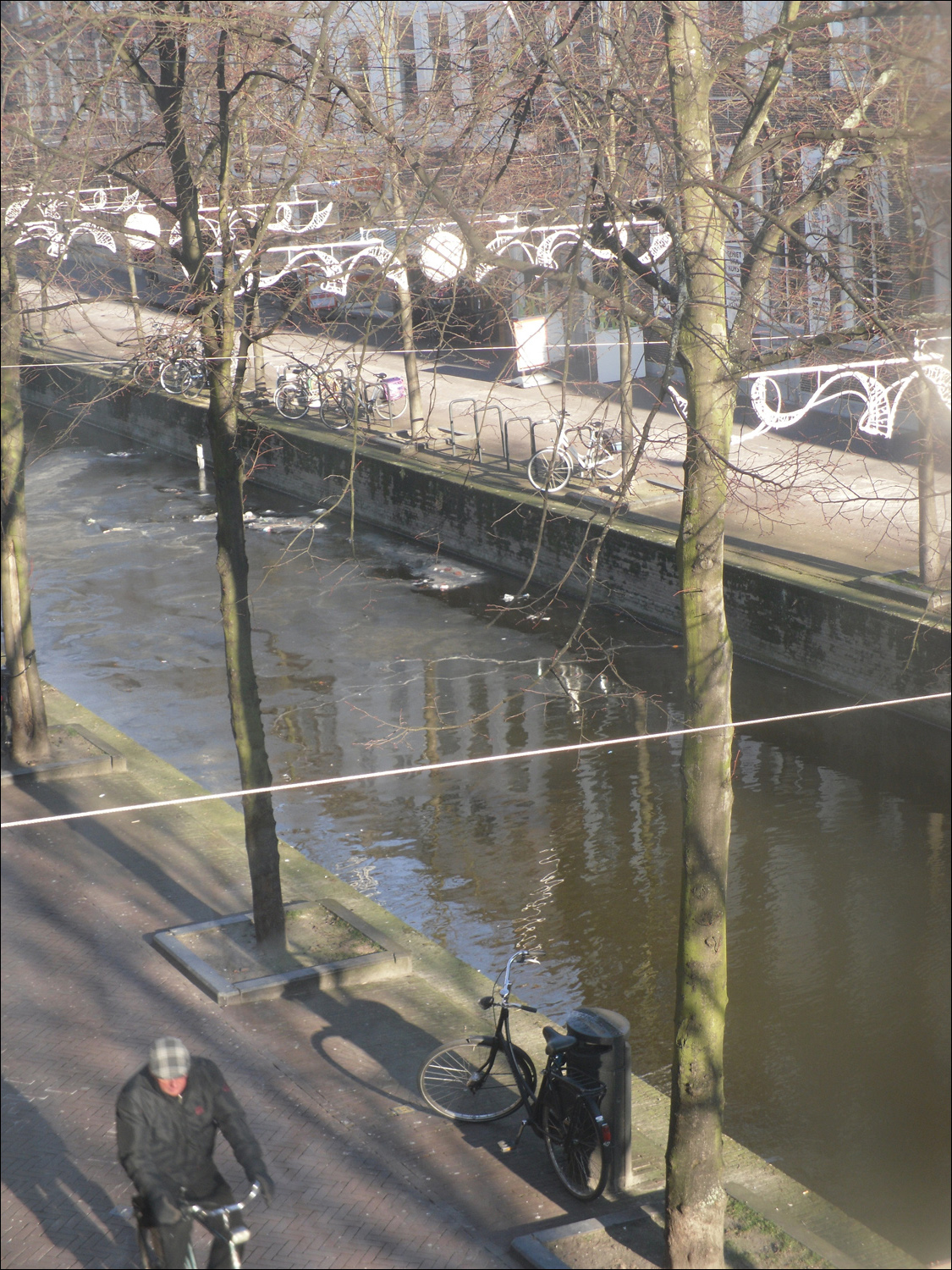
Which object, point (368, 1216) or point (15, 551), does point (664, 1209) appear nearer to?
point (368, 1216)

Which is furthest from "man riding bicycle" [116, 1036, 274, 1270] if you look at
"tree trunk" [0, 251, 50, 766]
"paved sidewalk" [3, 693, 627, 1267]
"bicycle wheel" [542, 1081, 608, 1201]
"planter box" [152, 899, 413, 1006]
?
"tree trunk" [0, 251, 50, 766]

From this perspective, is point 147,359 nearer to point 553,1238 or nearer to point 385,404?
point 553,1238

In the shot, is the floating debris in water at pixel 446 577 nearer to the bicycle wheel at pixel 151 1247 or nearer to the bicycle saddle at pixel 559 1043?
the bicycle saddle at pixel 559 1043

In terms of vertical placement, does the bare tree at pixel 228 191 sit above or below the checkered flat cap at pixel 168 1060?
above

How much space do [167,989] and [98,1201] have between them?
2151 millimetres

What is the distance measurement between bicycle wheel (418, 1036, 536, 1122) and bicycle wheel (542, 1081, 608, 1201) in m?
0.48

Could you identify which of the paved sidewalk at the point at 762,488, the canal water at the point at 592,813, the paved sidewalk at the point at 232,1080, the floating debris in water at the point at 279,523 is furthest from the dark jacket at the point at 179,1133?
the floating debris in water at the point at 279,523

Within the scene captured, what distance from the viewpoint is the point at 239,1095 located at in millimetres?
7008

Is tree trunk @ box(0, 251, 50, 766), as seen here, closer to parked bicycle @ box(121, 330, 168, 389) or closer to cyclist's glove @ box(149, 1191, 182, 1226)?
parked bicycle @ box(121, 330, 168, 389)

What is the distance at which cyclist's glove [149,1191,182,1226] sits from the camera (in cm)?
483

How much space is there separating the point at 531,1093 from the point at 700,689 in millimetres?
2515

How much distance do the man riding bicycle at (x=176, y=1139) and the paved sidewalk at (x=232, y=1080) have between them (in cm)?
83

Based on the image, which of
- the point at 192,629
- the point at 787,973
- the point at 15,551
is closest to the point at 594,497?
the point at 192,629

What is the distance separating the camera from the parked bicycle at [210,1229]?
4859 mm
